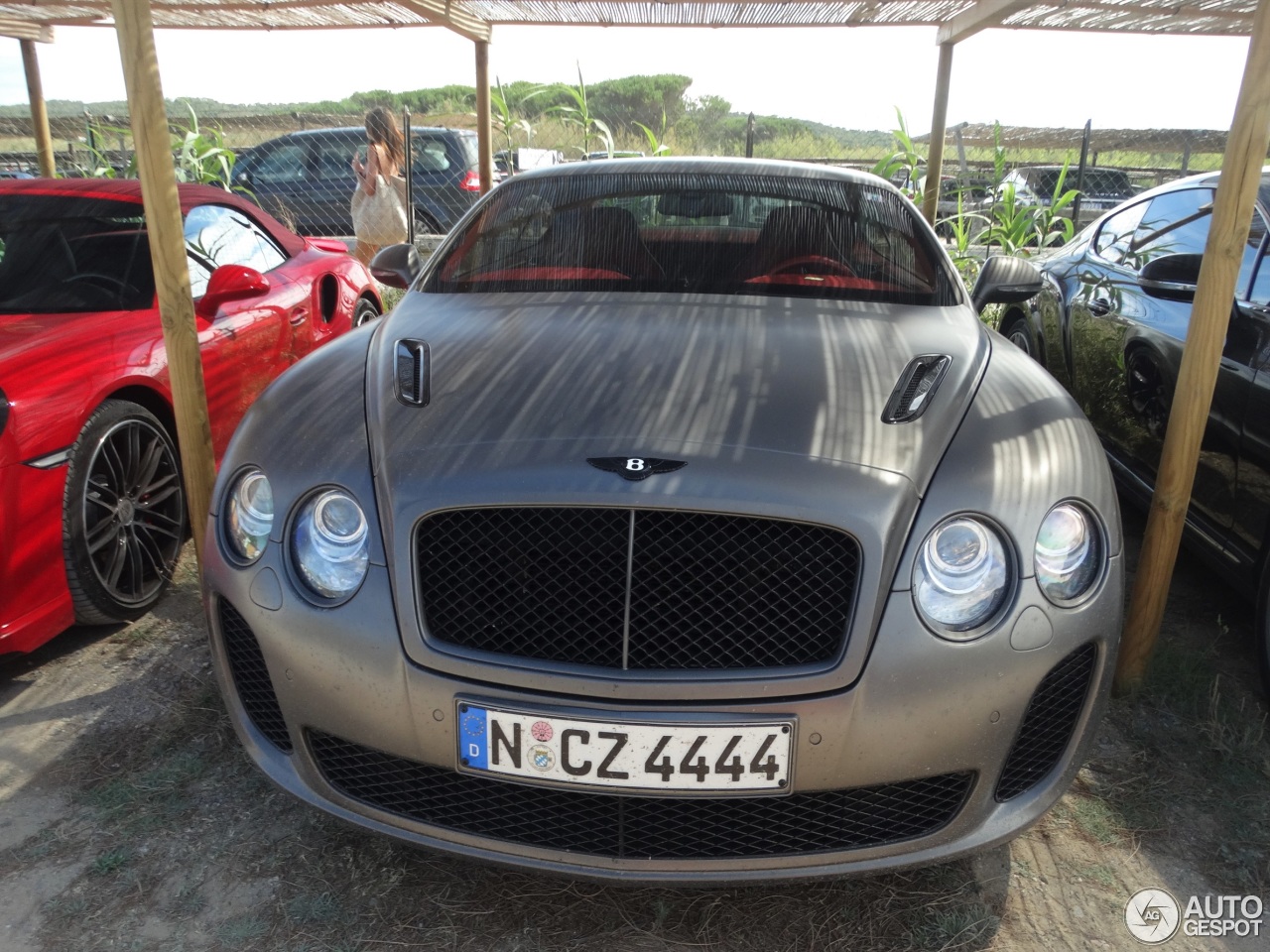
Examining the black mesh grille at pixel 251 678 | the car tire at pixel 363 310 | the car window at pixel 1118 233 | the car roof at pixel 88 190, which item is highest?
the car roof at pixel 88 190

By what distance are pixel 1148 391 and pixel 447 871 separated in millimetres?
2712

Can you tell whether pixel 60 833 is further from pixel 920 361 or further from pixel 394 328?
pixel 920 361

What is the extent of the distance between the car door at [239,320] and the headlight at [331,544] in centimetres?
178

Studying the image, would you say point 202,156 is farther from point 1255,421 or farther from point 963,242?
point 1255,421

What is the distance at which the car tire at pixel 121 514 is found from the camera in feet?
8.71

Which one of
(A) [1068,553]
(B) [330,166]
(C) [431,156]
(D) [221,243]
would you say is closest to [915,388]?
(A) [1068,553]

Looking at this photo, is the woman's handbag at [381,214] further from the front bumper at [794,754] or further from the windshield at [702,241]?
the front bumper at [794,754]

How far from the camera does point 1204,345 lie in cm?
242

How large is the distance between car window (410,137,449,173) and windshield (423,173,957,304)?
7661mm

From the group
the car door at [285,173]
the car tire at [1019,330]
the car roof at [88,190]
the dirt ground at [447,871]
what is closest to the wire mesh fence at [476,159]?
the car door at [285,173]

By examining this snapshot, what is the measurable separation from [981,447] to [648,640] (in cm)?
73

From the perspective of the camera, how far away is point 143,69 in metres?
2.52

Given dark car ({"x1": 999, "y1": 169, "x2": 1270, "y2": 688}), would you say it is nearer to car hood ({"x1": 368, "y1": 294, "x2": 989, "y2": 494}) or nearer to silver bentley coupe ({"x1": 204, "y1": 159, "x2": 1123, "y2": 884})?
car hood ({"x1": 368, "y1": 294, "x2": 989, "y2": 494})

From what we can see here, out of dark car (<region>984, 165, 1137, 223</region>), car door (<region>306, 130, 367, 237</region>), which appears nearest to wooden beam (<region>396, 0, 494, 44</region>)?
car door (<region>306, 130, 367, 237</region>)
